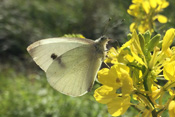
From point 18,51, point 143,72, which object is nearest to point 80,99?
point 143,72

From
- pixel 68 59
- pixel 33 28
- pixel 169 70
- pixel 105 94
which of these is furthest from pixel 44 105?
pixel 33 28

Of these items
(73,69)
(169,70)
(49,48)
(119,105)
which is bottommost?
(73,69)

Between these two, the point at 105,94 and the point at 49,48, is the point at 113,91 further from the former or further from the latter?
the point at 49,48

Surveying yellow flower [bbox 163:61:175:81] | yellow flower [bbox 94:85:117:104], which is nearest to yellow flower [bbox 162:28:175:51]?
yellow flower [bbox 163:61:175:81]

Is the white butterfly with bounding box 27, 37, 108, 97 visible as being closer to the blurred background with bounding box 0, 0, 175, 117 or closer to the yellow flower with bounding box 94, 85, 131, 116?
the yellow flower with bounding box 94, 85, 131, 116

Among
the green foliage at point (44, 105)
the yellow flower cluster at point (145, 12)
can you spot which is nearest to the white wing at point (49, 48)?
the yellow flower cluster at point (145, 12)

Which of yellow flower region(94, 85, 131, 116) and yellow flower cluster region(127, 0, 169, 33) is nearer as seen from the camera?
yellow flower region(94, 85, 131, 116)

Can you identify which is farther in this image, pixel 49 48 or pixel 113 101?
pixel 49 48
